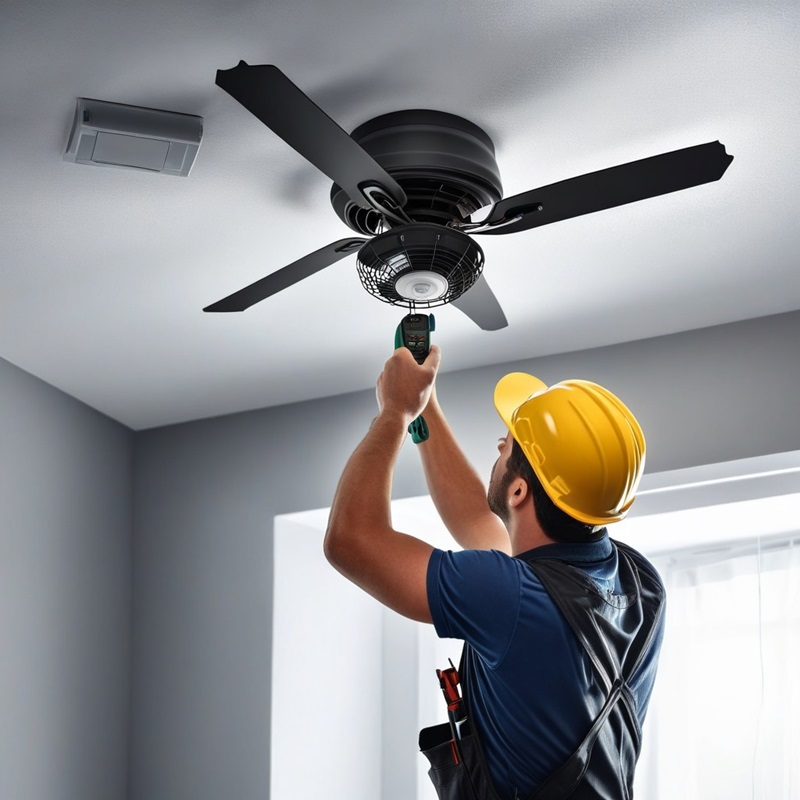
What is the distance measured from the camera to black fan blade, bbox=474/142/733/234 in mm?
1650

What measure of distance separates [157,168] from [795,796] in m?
2.38

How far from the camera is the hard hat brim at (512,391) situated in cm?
208

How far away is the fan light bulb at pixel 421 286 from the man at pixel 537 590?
6.0 inches

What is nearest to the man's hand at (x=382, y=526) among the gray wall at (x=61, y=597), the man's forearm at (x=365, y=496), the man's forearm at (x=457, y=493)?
the man's forearm at (x=365, y=496)

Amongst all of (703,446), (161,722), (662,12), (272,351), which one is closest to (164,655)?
(161,722)

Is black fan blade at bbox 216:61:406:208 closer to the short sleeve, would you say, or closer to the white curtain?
the short sleeve

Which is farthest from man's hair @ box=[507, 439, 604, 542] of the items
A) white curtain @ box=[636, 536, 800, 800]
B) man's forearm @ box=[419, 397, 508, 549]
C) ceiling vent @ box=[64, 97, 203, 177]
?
white curtain @ box=[636, 536, 800, 800]

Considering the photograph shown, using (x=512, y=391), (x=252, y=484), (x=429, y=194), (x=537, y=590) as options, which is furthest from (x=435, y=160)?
(x=252, y=484)

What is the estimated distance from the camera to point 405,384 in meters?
1.82

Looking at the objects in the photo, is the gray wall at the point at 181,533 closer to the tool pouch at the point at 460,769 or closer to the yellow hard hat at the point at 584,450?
the yellow hard hat at the point at 584,450

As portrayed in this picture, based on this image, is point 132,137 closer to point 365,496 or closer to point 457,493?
point 365,496

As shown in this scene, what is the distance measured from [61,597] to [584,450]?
1922 mm

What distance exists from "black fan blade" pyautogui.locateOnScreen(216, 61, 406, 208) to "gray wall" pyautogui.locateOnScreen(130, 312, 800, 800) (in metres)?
1.37

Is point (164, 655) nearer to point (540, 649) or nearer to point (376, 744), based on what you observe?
point (376, 744)
